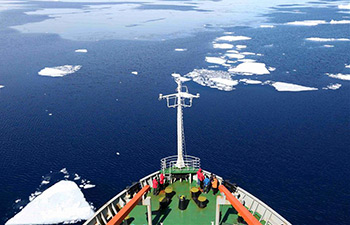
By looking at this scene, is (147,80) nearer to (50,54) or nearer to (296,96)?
(296,96)

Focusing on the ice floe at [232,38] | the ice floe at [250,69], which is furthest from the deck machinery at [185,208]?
the ice floe at [232,38]

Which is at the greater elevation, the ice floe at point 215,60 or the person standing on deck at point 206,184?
the person standing on deck at point 206,184

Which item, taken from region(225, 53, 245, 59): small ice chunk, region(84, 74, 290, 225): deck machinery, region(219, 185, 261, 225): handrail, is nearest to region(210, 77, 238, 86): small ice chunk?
region(225, 53, 245, 59): small ice chunk

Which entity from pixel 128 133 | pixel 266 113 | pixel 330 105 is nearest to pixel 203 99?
pixel 266 113

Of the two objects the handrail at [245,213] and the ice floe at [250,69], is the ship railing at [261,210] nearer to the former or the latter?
the handrail at [245,213]

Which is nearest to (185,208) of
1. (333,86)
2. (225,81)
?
(225,81)

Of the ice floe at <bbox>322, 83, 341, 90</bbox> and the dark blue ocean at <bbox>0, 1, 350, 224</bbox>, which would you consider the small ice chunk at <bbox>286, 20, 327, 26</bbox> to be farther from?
the ice floe at <bbox>322, 83, 341, 90</bbox>
